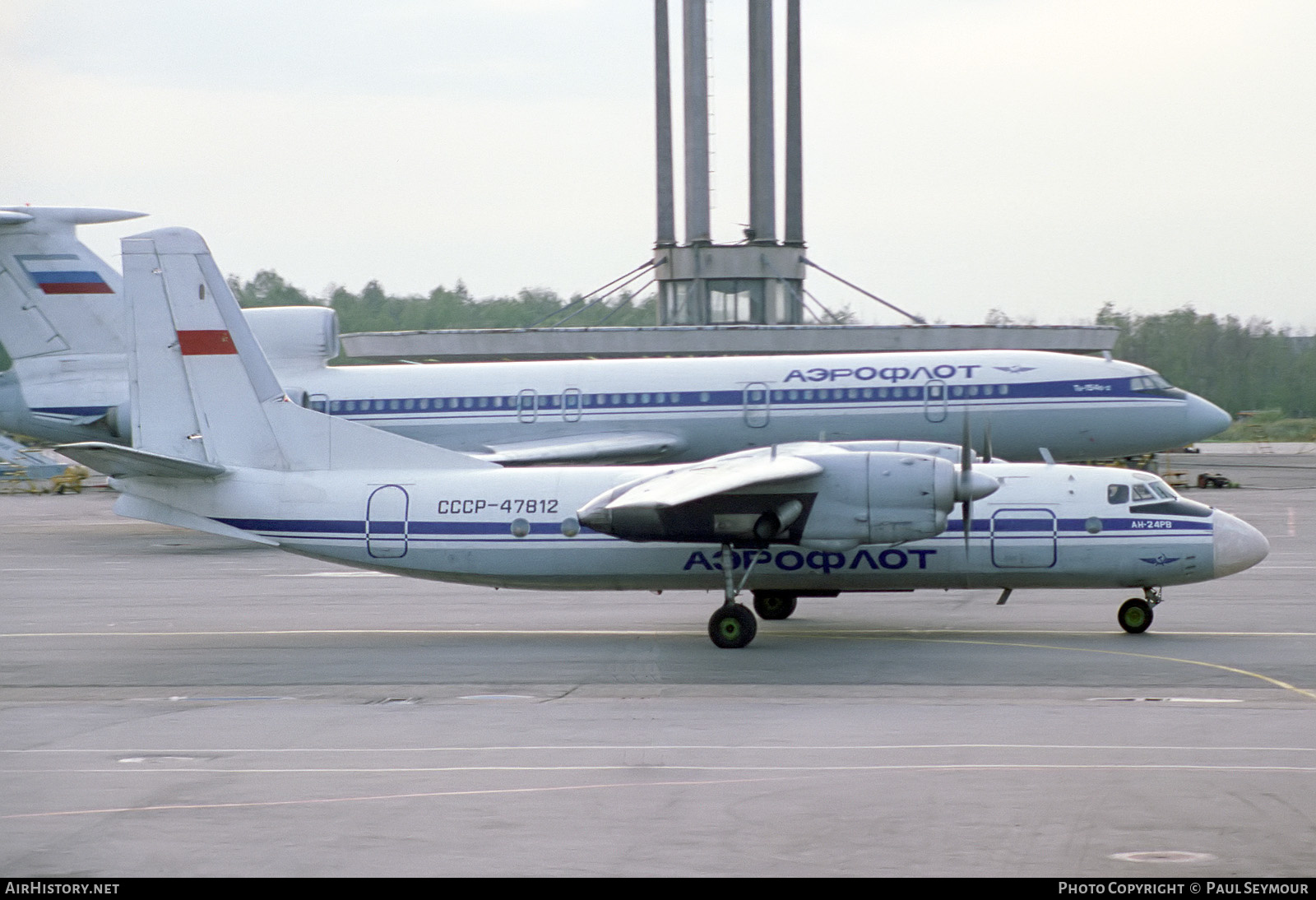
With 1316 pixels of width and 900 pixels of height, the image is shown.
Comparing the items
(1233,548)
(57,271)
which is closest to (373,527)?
(1233,548)

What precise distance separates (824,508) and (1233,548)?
236 inches

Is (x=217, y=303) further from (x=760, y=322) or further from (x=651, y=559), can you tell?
(x=760, y=322)

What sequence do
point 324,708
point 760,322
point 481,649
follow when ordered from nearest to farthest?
point 324,708
point 481,649
point 760,322

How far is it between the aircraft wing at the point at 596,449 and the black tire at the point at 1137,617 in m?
15.8

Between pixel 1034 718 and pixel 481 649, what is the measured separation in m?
8.54

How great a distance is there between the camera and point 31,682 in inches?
699

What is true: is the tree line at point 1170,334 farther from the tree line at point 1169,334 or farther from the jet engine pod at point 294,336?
the jet engine pod at point 294,336

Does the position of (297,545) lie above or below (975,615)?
above

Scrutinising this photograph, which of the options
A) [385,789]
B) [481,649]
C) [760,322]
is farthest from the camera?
[760,322]

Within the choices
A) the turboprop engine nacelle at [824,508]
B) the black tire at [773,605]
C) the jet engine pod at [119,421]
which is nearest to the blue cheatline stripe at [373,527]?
the turboprop engine nacelle at [824,508]

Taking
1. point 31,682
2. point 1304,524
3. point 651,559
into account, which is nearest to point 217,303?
point 31,682

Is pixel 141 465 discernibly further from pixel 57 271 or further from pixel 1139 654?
pixel 57 271

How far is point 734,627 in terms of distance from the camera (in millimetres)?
19172

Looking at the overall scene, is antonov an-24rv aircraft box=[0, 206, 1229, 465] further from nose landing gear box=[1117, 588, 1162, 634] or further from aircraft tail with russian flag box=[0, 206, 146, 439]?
nose landing gear box=[1117, 588, 1162, 634]
